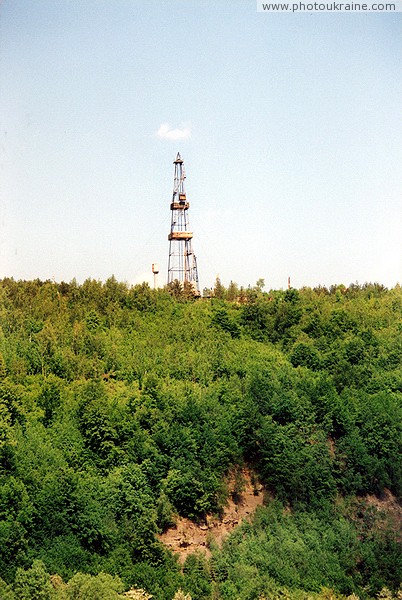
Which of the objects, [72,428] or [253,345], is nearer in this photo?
[72,428]

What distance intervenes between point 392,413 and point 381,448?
1.72 metres

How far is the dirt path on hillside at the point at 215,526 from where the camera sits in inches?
1009

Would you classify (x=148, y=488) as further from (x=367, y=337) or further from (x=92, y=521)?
(x=367, y=337)

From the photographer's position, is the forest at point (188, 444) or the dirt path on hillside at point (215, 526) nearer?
the forest at point (188, 444)

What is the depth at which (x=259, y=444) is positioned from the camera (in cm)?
2953

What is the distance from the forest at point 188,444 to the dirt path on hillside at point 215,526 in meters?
0.33

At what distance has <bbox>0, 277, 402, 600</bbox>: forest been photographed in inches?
916

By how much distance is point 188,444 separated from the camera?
27344mm

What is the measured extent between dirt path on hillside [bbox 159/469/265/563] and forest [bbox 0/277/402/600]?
1.07ft

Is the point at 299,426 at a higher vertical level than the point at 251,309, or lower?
lower

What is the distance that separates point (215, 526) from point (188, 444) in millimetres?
2841

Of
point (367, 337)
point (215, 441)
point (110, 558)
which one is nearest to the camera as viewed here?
point (110, 558)

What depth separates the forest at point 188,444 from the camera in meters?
23.3

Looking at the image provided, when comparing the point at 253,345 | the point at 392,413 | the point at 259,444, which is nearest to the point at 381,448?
the point at 392,413
